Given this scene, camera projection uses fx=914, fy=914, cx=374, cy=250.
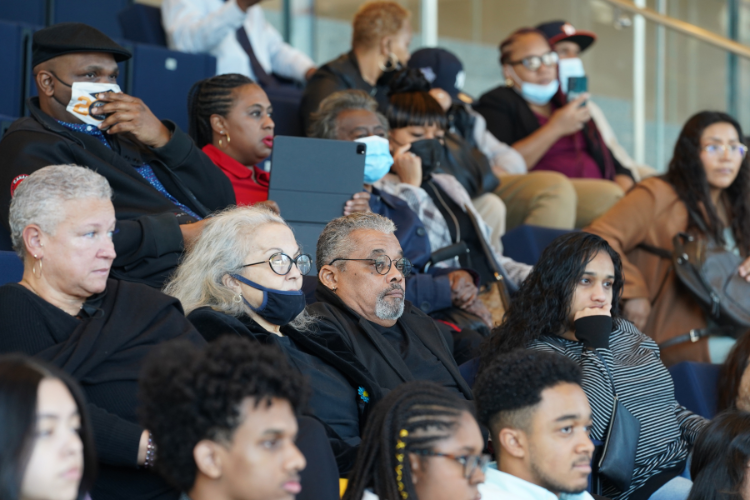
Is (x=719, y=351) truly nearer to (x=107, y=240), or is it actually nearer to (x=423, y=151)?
(x=423, y=151)

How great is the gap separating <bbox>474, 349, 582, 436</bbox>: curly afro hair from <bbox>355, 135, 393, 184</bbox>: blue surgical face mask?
164 centimetres

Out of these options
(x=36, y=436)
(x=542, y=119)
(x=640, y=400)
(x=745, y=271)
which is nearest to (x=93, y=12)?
(x=542, y=119)

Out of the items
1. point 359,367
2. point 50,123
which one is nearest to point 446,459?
point 359,367

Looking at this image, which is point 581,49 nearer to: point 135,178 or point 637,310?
point 637,310

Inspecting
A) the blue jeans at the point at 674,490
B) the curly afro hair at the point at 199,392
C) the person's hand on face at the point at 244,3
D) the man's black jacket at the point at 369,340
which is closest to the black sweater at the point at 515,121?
the person's hand on face at the point at 244,3

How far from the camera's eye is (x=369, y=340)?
2.79 m

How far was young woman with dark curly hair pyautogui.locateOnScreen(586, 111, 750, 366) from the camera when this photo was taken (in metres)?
4.04

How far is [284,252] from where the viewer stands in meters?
2.59

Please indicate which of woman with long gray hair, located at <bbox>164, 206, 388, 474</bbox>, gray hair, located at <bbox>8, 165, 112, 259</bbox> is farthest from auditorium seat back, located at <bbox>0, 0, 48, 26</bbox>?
gray hair, located at <bbox>8, 165, 112, 259</bbox>

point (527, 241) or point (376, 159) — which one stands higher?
point (376, 159)

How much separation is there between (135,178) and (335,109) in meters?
1.26

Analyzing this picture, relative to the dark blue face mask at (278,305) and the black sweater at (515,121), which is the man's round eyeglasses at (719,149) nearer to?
the black sweater at (515,121)

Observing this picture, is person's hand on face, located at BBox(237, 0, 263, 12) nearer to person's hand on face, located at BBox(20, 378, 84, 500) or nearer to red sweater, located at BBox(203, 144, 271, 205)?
red sweater, located at BBox(203, 144, 271, 205)

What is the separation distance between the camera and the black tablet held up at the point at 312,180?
3.37 meters
